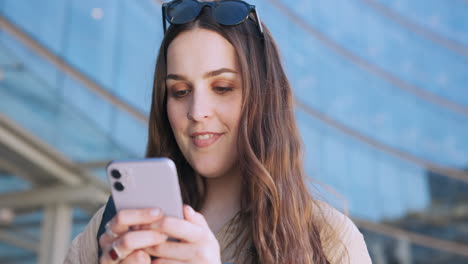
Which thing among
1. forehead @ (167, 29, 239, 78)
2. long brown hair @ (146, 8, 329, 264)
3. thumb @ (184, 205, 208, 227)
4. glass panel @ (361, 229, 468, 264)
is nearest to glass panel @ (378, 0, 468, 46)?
glass panel @ (361, 229, 468, 264)

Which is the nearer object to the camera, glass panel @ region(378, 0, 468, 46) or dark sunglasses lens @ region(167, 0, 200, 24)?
dark sunglasses lens @ region(167, 0, 200, 24)

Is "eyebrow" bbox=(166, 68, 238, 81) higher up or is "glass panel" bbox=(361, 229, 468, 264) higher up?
"eyebrow" bbox=(166, 68, 238, 81)

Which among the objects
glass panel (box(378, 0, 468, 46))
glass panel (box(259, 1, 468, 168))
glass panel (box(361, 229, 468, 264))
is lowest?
glass panel (box(361, 229, 468, 264))

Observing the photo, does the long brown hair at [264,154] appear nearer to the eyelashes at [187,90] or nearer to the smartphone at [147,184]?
the eyelashes at [187,90]

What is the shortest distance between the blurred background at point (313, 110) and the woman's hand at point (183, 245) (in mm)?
741

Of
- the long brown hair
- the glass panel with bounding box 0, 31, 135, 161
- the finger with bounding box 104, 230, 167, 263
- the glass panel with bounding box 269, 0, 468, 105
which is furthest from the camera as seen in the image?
the glass panel with bounding box 269, 0, 468, 105

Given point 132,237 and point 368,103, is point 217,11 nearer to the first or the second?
point 132,237

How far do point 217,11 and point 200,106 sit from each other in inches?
12.2

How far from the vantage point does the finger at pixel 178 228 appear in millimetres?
1127

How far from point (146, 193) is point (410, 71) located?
20464 millimetres

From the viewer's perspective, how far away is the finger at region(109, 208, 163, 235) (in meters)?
1.14

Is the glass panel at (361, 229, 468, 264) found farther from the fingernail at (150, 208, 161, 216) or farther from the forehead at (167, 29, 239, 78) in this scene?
the fingernail at (150, 208, 161, 216)

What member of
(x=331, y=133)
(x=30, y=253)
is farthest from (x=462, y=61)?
(x=30, y=253)

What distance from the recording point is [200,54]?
155 cm
